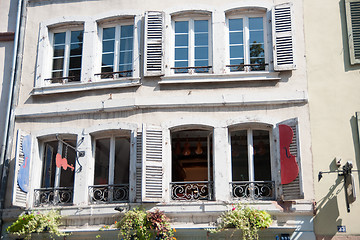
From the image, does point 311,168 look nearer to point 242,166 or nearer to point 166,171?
point 242,166

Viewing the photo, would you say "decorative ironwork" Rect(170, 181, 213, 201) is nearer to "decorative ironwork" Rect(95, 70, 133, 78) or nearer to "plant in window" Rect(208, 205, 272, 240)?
"plant in window" Rect(208, 205, 272, 240)

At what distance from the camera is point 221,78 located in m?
12.0

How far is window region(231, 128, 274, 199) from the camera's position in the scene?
1133cm

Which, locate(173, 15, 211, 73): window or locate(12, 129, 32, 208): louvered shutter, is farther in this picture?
locate(173, 15, 211, 73): window

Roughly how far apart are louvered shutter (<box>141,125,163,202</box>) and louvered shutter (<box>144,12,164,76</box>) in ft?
4.75

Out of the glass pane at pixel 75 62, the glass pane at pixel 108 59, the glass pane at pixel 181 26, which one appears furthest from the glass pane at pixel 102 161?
the glass pane at pixel 181 26

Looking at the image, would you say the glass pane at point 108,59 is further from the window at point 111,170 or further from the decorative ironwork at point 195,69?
the window at point 111,170

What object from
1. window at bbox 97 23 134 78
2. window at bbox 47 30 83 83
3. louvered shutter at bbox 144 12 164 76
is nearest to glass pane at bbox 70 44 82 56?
window at bbox 47 30 83 83

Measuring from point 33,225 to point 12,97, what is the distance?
319 centimetres

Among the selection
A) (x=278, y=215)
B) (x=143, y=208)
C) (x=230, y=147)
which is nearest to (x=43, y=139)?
(x=143, y=208)

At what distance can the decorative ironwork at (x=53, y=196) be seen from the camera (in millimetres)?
11969

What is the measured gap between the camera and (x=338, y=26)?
12102 mm

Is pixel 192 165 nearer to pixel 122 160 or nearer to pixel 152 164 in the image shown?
pixel 152 164

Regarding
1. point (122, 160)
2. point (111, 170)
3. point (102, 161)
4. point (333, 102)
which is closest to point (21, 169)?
point (102, 161)
